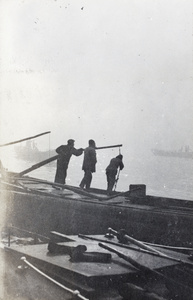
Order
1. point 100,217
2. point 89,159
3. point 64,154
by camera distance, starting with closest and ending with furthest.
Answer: point 100,217, point 89,159, point 64,154

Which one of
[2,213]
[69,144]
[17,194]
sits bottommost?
[2,213]

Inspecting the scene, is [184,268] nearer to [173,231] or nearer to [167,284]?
[167,284]

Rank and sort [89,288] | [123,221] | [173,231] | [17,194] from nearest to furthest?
[89,288] → [173,231] → [123,221] → [17,194]

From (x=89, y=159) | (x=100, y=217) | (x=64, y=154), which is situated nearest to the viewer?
(x=100, y=217)

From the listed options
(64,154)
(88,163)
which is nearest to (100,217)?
(88,163)

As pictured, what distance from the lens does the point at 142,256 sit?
16.4 feet

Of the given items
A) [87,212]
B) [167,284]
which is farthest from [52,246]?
[87,212]

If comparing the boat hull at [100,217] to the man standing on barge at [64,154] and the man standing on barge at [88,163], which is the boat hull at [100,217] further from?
the man standing on barge at [88,163]

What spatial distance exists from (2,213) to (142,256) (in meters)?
8.69

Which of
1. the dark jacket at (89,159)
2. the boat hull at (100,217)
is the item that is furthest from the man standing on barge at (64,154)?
the boat hull at (100,217)

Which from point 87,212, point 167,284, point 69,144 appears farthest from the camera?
point 69,144

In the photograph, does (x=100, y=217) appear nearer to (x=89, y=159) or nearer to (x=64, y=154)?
(x=89, y=159)

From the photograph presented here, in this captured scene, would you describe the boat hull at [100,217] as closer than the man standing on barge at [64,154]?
Yes

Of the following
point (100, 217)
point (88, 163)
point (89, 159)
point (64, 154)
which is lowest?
point (100, 217)
